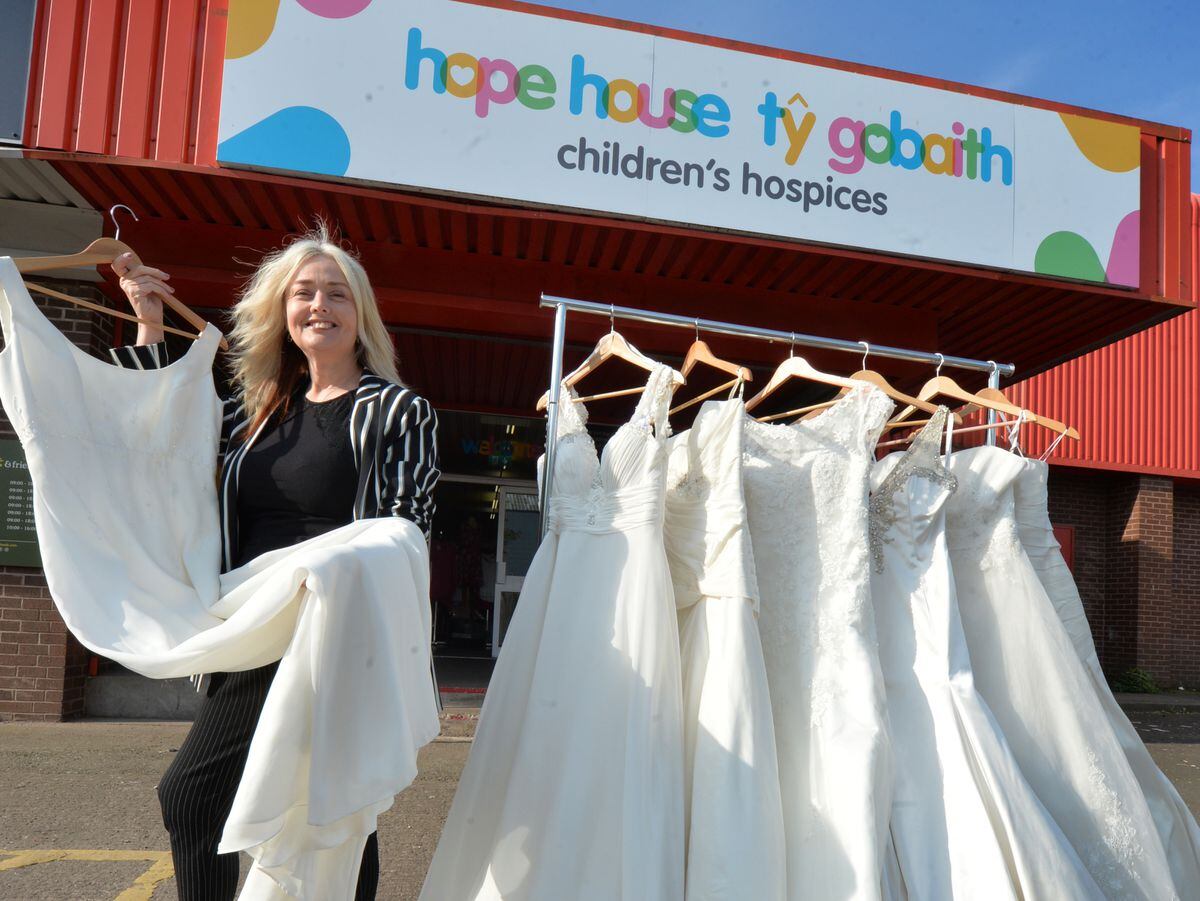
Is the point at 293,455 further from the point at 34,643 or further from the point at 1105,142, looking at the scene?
the point at 1105,142

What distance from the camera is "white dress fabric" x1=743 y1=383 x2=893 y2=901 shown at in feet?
8.43

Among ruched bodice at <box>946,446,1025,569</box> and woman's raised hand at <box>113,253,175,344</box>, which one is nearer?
woman's raised hand at <box>113,253,175,344</box>

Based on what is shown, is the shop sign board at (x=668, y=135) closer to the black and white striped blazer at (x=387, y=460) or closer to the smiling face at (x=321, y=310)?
the smiling face at (x=321, y=310)

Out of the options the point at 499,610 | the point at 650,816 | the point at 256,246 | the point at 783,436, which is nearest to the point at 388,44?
the point at 256,246

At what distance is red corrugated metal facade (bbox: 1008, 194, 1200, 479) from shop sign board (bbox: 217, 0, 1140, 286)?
626cm

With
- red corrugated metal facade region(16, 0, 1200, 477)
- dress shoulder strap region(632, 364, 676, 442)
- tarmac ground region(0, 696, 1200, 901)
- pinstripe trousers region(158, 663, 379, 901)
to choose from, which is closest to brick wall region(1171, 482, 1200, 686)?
tarmac ground region(0, 696, 1200, 901)

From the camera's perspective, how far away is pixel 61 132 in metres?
4.75

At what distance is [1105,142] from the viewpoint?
5.63 metres

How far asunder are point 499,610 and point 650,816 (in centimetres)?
778

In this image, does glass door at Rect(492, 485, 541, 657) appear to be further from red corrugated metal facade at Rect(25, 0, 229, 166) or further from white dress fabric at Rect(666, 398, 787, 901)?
white dress fabric at Rect(666, 398, 787, 901)

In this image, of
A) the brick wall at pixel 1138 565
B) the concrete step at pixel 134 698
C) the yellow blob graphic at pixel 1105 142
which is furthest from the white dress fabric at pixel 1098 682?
the brick wall at pixel 1138 565

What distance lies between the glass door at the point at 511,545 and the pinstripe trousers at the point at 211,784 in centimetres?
809

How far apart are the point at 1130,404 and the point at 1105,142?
709 cm

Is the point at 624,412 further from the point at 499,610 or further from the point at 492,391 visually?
the point at 499,610
